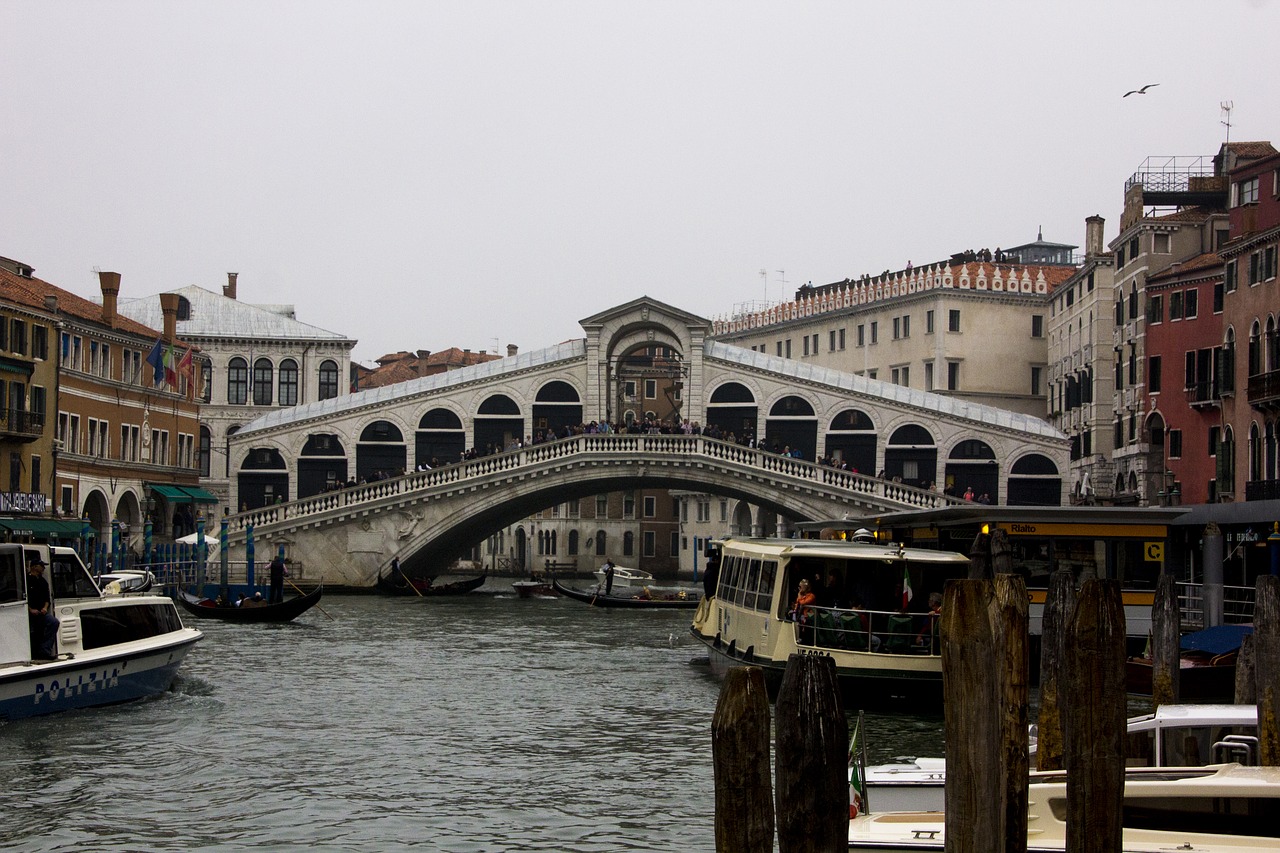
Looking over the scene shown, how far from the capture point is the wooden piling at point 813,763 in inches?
214

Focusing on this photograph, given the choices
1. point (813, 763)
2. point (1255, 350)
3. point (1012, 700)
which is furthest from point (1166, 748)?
point (1255, 350)

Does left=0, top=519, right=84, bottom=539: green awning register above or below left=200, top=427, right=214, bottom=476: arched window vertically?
below

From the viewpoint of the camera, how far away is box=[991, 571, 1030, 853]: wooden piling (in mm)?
6484

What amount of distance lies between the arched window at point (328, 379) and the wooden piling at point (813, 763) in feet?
137

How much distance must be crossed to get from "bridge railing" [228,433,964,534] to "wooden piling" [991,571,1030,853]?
2585 centimetres

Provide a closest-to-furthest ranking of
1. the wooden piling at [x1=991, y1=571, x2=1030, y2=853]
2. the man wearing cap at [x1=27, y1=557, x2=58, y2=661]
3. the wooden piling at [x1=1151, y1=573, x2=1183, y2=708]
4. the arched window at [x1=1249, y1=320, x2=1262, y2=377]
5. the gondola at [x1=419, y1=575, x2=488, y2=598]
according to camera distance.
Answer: the wooden piling at [x1=991, y1=571, x2=1030, y2=853] → the wooden piling at [x1=1151, y1=573, x2=1183, y2=708] → the man wearing cap at [x1=27, y1=557, x2=58, y2=661] → the arched window at [x1=1249, y1=320, x2=1262, y2=377] → the gondola at [x1=419, y1=575, x2=488, y2=598]

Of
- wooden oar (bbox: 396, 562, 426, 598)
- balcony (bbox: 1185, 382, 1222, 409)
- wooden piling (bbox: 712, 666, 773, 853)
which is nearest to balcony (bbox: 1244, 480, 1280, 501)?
balcony (bbox: 1185, 382, 1222, 409)

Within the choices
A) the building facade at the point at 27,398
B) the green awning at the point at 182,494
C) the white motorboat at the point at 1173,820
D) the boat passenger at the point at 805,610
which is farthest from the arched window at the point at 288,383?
the white motorboat at the point at 1173,820

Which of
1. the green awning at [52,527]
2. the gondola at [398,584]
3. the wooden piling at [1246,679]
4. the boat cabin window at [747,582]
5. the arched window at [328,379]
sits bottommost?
the gondola at [398,584]

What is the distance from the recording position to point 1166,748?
318 inches

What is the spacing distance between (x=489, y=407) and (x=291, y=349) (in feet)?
30.2

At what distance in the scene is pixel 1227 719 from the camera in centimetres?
803

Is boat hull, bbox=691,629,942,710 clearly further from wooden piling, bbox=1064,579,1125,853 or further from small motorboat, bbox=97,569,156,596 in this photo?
small motorboat, bbox=97,569,156,596

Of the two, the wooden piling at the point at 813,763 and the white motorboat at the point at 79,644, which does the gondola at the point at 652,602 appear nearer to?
the white motorboat at the point at 79,644
